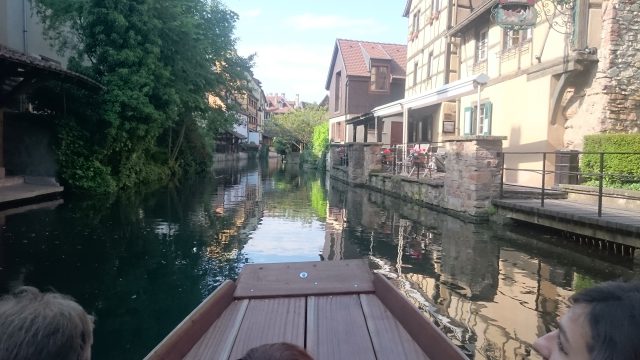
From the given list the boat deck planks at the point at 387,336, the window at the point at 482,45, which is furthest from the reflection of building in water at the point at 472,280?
the window at the point at 482,45

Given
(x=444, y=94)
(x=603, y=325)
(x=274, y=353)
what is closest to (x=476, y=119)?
(x=444, y=94)

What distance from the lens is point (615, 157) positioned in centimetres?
1069

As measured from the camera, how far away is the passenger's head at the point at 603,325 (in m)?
0.95

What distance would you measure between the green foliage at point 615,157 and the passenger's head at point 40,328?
424 inches

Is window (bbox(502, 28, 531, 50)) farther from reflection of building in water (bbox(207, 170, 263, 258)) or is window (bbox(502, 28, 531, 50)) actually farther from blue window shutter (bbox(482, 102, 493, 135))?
reflection of building in water (bbox(207, 170, 263, 258))

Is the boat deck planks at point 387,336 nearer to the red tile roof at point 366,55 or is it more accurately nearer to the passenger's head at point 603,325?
the passenger's head at point 603,325

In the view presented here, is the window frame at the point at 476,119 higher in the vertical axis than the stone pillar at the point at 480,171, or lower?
higher

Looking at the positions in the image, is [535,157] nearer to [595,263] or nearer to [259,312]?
[595,263]

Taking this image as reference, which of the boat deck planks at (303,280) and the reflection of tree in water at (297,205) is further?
the reflection of tree in water at (297,205)

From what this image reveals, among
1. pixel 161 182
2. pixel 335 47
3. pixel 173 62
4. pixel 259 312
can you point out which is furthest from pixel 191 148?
pixel 259 312

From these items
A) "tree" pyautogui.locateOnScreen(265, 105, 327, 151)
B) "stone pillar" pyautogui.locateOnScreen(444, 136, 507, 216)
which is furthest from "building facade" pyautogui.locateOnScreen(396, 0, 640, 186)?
"tree" pyautogui.locateOnScreen(265, 105, 327, 151)

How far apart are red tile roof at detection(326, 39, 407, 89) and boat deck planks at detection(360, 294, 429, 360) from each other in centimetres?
3407

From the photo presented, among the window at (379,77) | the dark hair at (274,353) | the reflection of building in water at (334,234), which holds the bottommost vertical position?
the reflection of building in water at (334,234)

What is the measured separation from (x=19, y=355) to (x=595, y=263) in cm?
742
